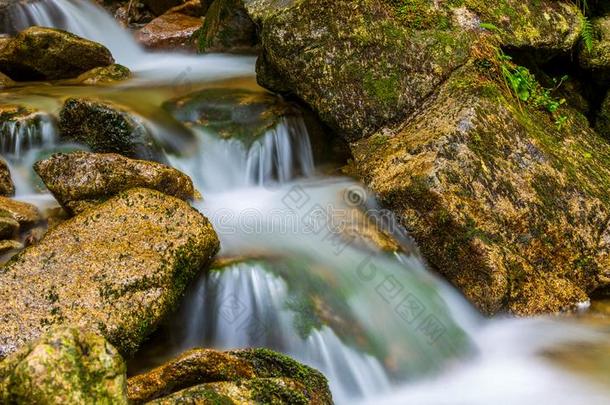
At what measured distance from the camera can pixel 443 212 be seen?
428 cm

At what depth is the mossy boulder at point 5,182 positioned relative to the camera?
207 inches

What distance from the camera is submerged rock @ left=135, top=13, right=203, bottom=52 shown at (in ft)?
32.8

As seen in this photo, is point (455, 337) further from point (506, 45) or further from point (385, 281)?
point (506, 45)

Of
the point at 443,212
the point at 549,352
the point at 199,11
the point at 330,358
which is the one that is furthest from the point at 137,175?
the point at 199,11

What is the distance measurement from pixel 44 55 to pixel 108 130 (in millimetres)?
2936

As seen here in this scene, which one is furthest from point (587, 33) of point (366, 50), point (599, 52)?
point (366, 50)

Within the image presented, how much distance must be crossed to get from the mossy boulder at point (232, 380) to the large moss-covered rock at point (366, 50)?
9.40 feet

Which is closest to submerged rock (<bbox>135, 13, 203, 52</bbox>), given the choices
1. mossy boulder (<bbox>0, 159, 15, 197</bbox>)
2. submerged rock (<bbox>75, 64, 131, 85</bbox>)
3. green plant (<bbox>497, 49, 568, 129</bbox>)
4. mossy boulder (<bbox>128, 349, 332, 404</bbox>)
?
submerged rock (<bbox>75, 64, 131, 85</bbox>)

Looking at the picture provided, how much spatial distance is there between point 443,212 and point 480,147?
734 mm

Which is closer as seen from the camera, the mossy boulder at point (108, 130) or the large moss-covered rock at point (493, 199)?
the large moss-covered rock at point (493, 199)

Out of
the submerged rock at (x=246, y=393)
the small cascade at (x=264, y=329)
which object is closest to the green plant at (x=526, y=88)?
the small cascade at (x=264, y=329)

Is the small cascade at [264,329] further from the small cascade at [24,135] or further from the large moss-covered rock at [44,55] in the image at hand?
the large moss-covered rock at [44,55]

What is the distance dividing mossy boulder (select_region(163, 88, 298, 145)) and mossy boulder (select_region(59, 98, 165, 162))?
2.23 ft

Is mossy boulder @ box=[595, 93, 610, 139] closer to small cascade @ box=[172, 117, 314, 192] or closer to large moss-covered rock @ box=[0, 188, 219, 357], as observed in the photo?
small cascade @ box=[172, 117, 314, 192]
